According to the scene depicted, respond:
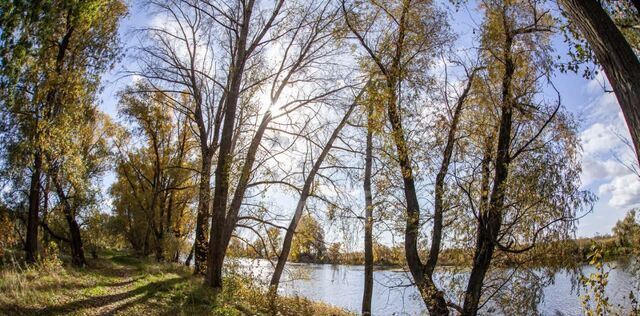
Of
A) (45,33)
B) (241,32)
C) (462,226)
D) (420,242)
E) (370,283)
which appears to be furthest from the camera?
(370,283)

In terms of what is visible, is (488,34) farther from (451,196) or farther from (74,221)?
(74,221)

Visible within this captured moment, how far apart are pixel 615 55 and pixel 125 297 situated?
10583 millimetres

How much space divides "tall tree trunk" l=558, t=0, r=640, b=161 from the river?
2381 mm

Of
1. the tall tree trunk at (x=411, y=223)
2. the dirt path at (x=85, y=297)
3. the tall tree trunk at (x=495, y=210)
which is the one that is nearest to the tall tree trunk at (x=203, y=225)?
the dirt path at (x=85, y=297)

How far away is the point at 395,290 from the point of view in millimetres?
11102

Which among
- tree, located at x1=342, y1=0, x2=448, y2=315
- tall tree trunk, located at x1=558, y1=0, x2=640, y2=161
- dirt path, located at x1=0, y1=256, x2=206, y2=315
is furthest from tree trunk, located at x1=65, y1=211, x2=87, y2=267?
tall tree trunk, located at x1=558, y1=0, x2=640, y2=161

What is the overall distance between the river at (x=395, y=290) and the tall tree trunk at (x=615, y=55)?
2381 mm

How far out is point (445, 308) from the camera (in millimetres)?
8922

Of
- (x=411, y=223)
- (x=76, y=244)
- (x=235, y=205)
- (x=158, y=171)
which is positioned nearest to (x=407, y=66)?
(x=411, y=223)

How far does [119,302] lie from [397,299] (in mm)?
16403

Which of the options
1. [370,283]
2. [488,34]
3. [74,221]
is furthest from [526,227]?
[74,221]

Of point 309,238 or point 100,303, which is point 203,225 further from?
point 100,303

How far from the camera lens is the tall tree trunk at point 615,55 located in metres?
3.39

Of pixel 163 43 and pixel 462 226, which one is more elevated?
pixel 163 43
